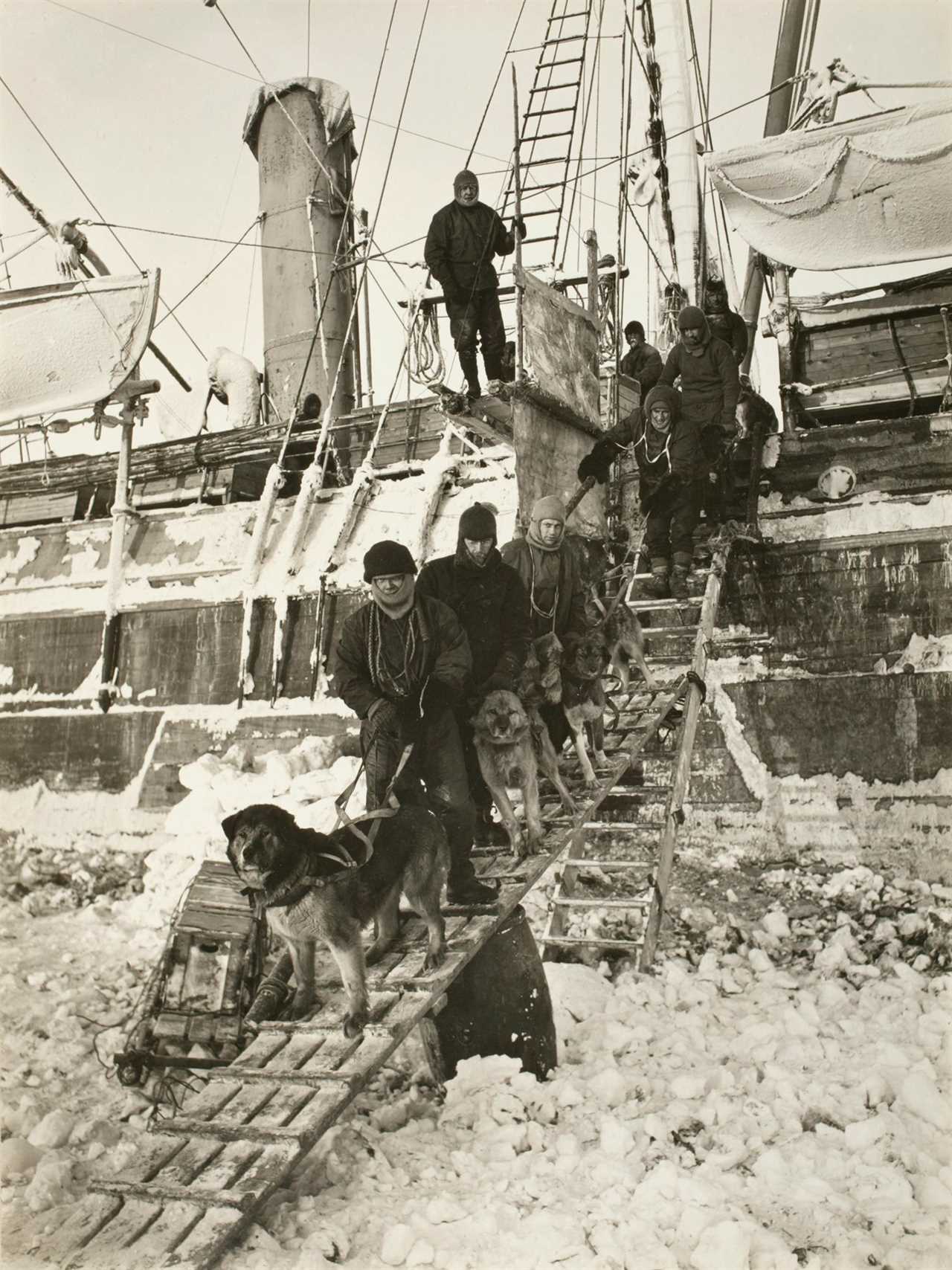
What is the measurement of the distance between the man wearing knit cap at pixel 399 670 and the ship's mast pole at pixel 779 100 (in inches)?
347

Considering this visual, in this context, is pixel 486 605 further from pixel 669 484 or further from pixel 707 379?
pixel 707 379

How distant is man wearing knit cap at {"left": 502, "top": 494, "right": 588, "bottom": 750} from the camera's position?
623 cm

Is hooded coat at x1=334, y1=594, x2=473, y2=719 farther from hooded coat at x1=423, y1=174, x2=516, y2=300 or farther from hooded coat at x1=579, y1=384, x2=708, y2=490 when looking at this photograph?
hooded coat at x1=423, y1=174, x2=516, y2=300

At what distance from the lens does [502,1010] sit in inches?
195

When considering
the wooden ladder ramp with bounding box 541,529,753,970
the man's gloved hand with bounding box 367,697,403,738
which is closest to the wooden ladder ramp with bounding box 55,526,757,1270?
the man's gloved hand with bounding box 367,697,403,738

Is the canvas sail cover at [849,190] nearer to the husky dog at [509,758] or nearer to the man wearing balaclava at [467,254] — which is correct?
the man wearing balaclava at [467,254]

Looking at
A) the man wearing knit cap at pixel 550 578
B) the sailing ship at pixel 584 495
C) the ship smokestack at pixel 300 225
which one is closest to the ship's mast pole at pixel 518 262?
the sailing ship at pixel 584 495

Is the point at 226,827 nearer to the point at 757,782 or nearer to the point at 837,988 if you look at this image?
the point at 837,988

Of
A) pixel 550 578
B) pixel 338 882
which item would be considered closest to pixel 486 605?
pixel 550 578

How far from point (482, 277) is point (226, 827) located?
21.8ft

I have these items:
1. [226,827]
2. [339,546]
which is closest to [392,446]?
[339,546]

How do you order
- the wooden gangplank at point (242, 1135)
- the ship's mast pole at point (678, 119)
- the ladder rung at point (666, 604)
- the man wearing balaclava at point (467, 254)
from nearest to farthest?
the wooden gangplank at point (242, 1135) → the ladder rung at point (666, 604) → the man wearing balaclava at point (467, 254) → the ship's mast pole at point (678, 119)

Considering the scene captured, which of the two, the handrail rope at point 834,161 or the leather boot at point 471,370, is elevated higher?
the handrail rope at point 834,161

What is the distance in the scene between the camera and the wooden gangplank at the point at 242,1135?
2.86 meters
